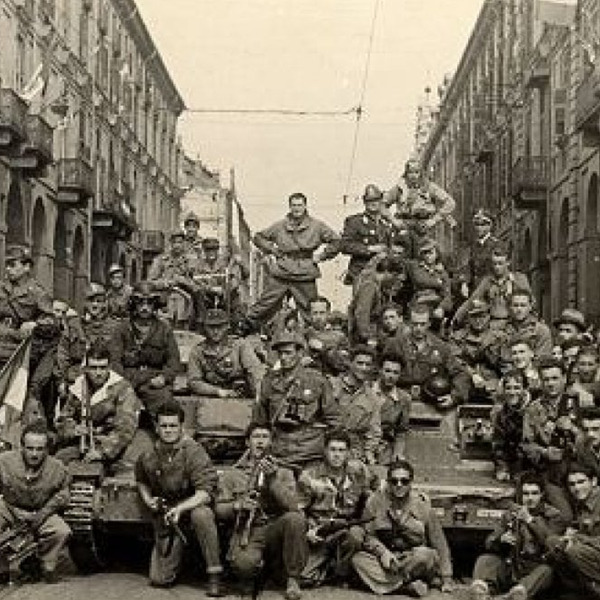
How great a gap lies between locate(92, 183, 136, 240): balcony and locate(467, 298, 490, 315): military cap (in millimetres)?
24613

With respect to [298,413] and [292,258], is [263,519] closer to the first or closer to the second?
[298,413]

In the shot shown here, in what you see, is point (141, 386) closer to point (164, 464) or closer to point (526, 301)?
point (164, 464)

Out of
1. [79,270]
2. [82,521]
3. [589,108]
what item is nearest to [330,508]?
[82,521]

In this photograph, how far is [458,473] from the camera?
31.5 ft

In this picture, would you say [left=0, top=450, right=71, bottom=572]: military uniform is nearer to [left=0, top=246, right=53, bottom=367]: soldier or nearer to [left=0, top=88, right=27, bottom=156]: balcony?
[left=0, top=246, right=53, bottom=367]: soldier

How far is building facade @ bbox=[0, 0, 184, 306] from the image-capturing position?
85.5ft

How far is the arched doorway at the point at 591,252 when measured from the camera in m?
25.3

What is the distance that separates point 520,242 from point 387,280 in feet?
75.1

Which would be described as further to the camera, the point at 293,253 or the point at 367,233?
the point at 367,233

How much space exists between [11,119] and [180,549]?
17760 millimetres

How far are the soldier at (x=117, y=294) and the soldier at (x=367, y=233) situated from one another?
2200 mm

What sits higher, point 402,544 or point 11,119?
point 11,119

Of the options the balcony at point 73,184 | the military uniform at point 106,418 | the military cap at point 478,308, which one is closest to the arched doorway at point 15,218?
the balcony at point 73,184

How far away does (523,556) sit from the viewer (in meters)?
7.59
